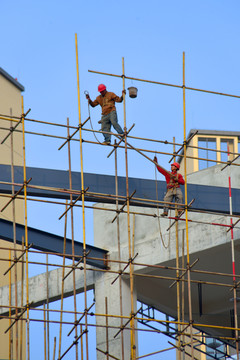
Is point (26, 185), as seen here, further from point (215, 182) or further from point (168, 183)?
point (215, 182)

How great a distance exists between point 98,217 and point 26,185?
5.57 m

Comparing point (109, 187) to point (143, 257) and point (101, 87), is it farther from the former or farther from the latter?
point (143, 257)

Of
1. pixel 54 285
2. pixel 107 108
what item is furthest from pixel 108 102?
pixel 54 285

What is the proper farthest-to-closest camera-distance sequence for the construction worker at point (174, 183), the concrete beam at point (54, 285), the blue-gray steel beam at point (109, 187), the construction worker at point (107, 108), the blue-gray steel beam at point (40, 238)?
the concrete beam at point (54, 285)
the blue-gray steel beam at point (40, 238)
the construction worker at point (107, 108)
the construction worker at point (174, 183)
the blue-gray steel beam at point (109, 187)

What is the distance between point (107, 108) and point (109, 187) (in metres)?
1.74

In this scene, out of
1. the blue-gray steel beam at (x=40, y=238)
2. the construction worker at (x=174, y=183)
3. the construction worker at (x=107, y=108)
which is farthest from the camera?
the blue-gray steel beam at (x=40, y=238)

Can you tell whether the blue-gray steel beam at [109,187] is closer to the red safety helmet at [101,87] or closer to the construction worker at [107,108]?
the construction worker at [107,108]

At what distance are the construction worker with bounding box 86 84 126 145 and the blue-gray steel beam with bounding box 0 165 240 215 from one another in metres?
0.98

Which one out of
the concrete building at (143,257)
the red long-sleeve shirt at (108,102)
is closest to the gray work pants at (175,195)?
the concrete building at (143,257)

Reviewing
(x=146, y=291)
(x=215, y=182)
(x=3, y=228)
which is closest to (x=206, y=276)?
(x=146, y=291)

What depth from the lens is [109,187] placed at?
18766 millimetres

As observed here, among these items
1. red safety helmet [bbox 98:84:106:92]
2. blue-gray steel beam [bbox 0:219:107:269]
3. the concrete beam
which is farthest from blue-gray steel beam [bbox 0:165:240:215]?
the concrete beam

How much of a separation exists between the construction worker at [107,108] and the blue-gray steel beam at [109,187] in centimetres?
98

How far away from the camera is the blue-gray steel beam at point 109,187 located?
17938 mm
